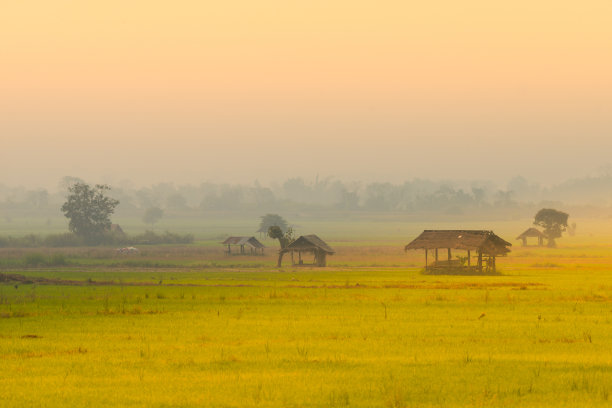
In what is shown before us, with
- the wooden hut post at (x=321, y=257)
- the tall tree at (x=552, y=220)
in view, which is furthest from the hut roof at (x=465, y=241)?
the tall tree at (x=552, y=220)

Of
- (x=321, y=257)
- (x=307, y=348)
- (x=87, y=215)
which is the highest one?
(x=87, y=215)

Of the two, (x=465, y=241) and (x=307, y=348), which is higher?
(x=465, y=241)

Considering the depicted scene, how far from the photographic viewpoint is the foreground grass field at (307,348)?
1789 centimetres

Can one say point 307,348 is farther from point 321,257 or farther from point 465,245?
point 321,257

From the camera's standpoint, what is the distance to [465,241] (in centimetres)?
7481

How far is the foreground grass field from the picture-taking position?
17891 millimetres

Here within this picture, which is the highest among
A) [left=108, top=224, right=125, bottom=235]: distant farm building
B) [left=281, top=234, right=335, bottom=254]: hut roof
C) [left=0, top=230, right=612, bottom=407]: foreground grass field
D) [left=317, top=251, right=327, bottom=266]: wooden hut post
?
[left=108, top=224, right=125, bottom=235]: distant farm building

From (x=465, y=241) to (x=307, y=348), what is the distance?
52.1m

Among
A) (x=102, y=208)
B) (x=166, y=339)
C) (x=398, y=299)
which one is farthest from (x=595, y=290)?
(x=102, y=208)

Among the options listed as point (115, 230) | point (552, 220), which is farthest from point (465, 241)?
point (115, 230)

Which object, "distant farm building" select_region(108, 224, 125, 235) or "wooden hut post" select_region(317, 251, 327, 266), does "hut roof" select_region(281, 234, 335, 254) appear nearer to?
"wooden hut post" select_region(317, 251, 327, 266)

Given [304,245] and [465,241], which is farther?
[304,245]

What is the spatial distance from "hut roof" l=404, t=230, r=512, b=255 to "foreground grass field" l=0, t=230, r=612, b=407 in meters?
26.3

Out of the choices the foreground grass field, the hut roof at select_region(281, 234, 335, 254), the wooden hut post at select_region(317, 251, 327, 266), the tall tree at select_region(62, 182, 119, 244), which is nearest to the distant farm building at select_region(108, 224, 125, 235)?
the tall tree at select_region(62, 182, 119, 244)
